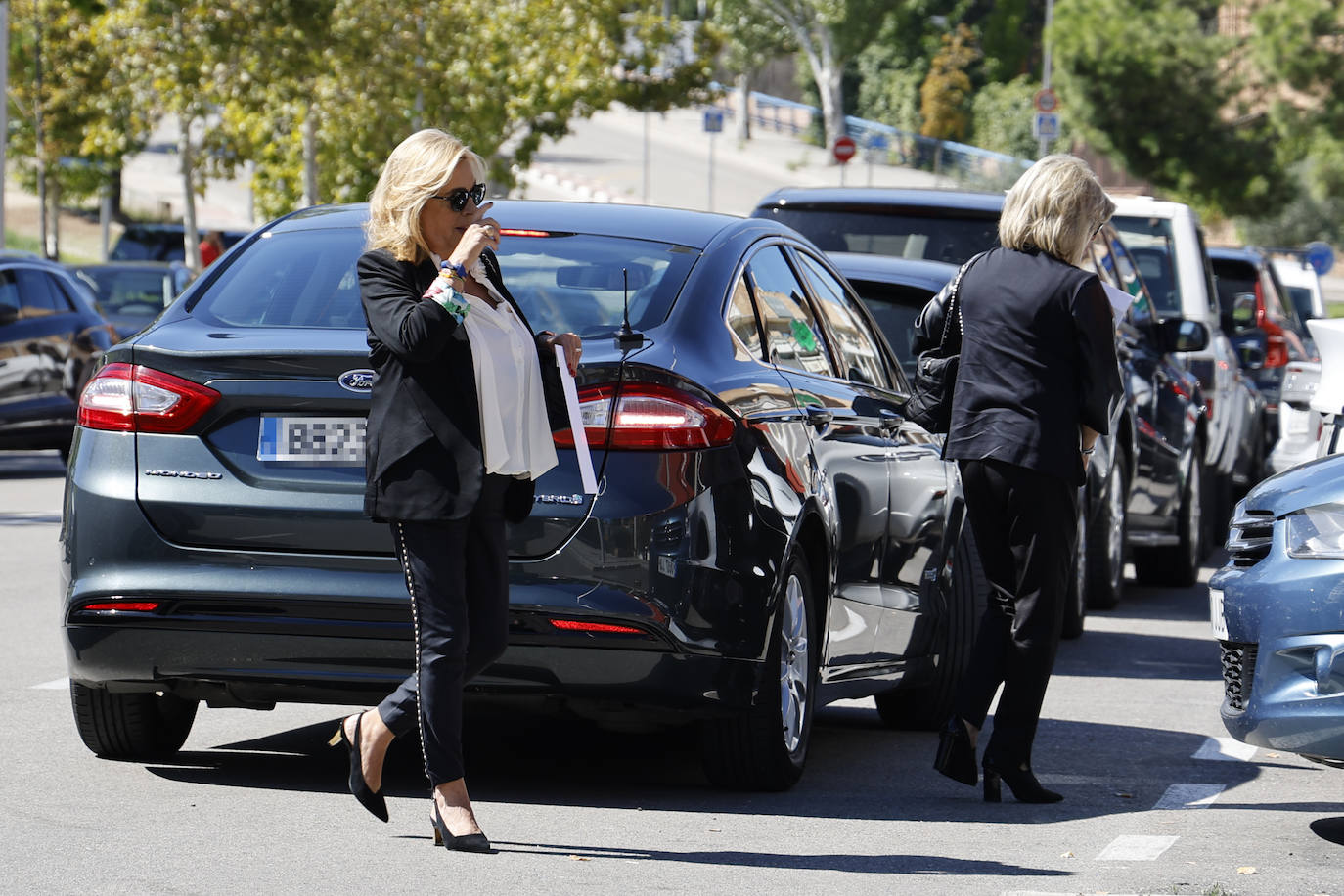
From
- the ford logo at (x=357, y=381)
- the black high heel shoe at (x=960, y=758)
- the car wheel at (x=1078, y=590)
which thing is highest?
the ford logo at (x=357, y=381)

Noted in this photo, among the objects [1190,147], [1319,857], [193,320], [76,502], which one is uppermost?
[193,320]

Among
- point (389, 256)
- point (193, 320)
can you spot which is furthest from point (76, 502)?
point (389, 256)

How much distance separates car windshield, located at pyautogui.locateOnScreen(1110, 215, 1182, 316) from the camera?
1432 centimetres

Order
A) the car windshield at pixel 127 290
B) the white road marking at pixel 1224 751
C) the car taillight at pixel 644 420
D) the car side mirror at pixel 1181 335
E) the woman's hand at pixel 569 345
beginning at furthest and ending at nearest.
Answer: the car windshield at pixel 127 290, the car side mirror at pixel 1181 335, the white road marking at pixel 1224 751, the car taillight at pixel 644 420, the woman's hand at pixel 569 345

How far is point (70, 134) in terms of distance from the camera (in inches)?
1715

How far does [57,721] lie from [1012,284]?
3398 mm

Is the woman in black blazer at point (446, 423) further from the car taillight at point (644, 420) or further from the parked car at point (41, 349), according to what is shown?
the parked car at point (41, 349)

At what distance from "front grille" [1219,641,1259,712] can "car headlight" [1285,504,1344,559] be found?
29cm

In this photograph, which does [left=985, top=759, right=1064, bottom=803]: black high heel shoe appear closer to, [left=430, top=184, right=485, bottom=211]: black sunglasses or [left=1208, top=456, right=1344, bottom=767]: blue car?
[left=1208, top=456, right=1344, bottom=767]: blue car

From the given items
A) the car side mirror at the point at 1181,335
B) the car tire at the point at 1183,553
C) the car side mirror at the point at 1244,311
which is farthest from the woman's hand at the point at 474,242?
the car side mirror at the point at 1244,311

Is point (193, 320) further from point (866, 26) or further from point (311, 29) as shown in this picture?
point (866, 26)

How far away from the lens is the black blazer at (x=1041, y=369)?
6.19 m

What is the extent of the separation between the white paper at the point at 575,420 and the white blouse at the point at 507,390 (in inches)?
2.3

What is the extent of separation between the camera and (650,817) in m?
6.12
